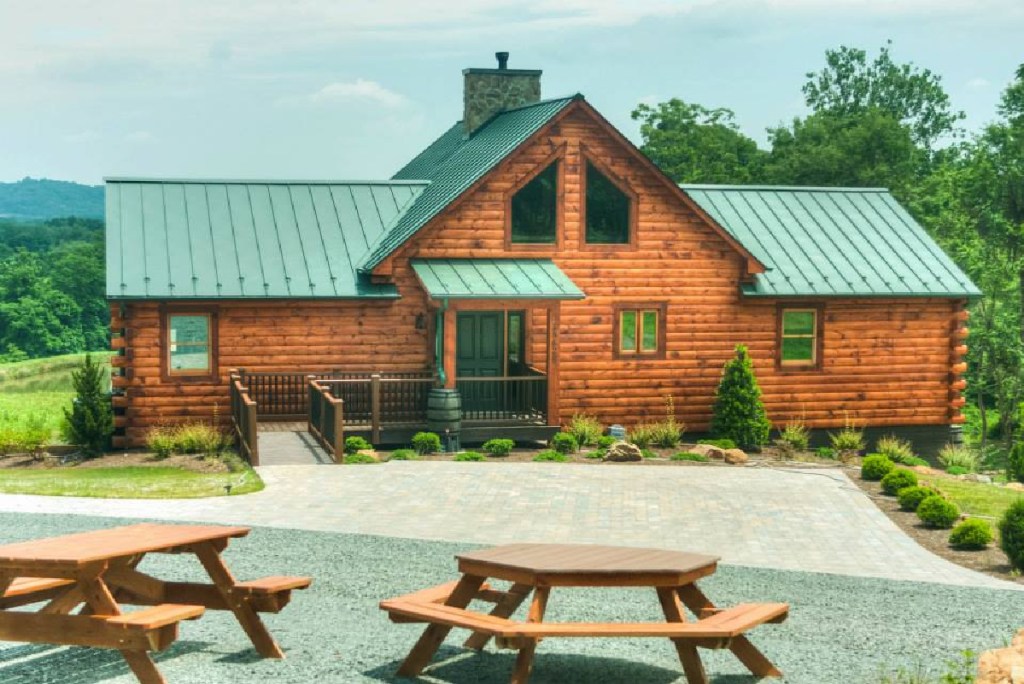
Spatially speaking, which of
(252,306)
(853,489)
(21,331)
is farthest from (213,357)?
(21,331)

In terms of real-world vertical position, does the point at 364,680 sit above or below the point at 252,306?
below

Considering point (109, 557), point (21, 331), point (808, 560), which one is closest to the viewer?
point (109, 557)

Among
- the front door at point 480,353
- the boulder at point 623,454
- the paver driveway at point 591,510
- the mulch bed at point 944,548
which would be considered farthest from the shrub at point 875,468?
the front door at point 480,353

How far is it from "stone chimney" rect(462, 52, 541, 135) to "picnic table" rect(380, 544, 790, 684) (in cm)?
2270

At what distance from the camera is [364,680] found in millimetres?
9305

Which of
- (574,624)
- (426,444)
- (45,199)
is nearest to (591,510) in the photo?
(426,444)

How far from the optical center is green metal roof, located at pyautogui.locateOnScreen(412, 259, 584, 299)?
25234 mm

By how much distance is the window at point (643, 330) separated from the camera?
1088 inches

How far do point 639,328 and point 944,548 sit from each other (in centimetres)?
1179

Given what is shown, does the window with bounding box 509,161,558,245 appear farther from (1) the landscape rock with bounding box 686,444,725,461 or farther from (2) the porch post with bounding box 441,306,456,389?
(1) the landscape rock with bounding box 686,444,725,461

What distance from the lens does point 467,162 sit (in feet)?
94.1

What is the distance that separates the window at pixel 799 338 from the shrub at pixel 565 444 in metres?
5.55

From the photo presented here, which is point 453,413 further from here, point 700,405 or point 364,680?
point 364,680

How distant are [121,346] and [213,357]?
160cm
